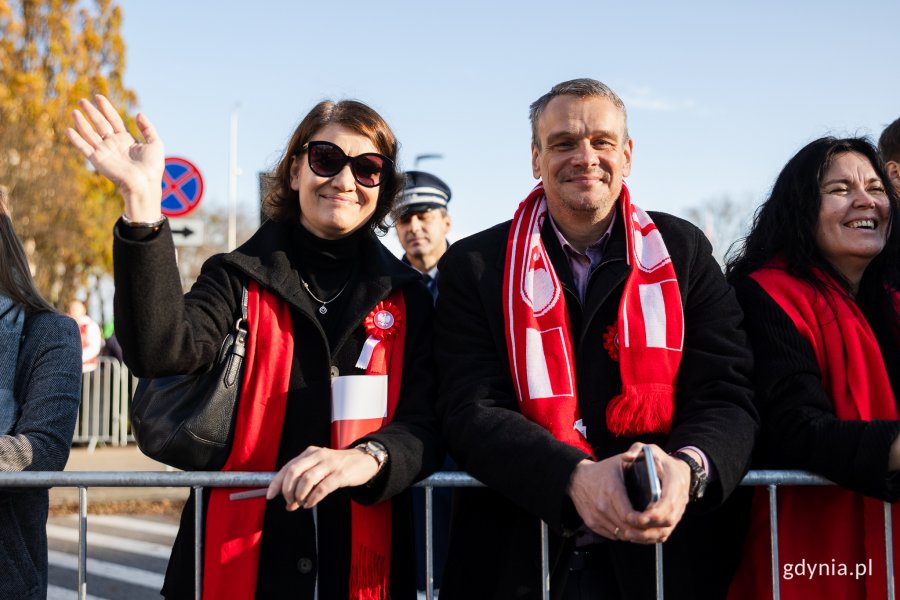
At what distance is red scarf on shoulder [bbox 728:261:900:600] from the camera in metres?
2.77

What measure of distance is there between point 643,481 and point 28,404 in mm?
1952

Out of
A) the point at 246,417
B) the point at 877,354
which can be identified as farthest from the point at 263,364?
the point at 877,354

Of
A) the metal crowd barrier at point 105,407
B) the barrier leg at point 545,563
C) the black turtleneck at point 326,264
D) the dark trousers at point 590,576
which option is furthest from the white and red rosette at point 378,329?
the metal crowd barrier at point 105,407

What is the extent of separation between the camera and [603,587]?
2.68 meters

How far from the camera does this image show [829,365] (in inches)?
113

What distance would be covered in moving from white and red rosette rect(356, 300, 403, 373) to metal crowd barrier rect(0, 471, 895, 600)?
40 cm

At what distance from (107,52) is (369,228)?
32473 mm

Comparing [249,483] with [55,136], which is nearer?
[249,483]

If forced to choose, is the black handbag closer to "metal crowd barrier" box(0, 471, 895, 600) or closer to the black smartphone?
"metal crowd barrier" box(0, 471, 895, 600)

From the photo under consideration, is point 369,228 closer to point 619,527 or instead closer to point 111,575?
point 619,527

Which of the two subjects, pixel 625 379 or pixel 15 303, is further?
pixel 15 303

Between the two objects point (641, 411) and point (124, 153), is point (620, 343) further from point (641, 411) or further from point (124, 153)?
point (124, 153)

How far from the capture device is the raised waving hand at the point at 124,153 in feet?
8.05

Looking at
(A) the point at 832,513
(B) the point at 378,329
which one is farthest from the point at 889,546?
(B) the point at 378,329
